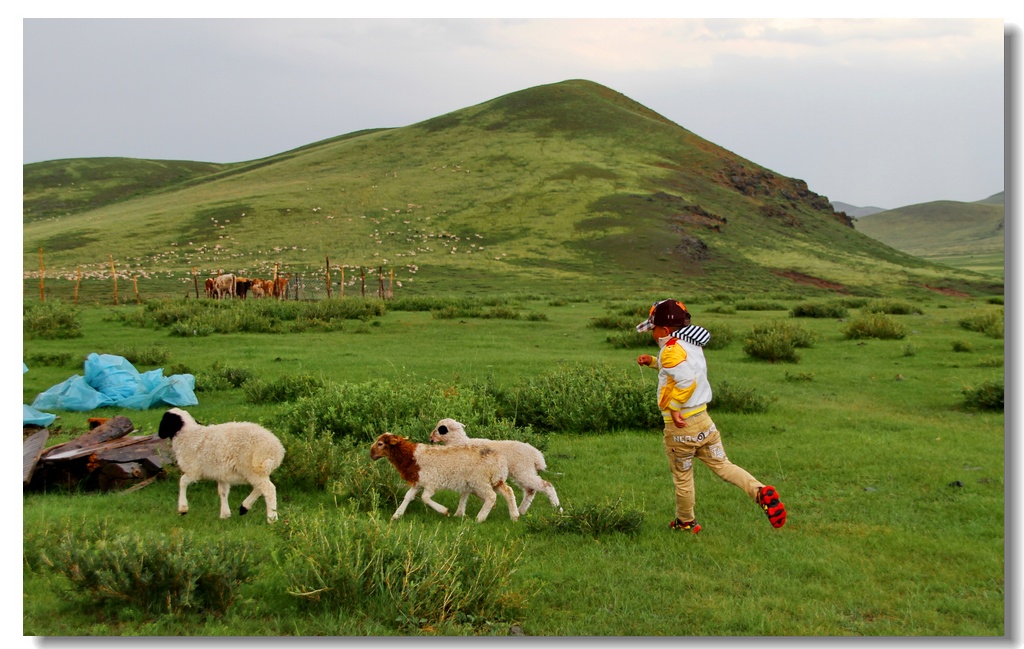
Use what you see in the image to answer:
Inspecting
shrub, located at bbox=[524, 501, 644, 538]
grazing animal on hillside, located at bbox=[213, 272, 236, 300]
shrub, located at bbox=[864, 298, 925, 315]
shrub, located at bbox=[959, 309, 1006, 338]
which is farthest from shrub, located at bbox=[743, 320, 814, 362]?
grazing animal on hillside, located at bbox=[213, 272, 236, 300]

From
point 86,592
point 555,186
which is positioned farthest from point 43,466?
point 555,186

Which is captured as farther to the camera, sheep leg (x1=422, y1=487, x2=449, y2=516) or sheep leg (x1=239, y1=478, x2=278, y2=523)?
sheep leg (x1=422, y1=487, x2=449, y2=516)

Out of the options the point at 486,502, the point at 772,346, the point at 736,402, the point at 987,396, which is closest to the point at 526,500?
the point at 486,502

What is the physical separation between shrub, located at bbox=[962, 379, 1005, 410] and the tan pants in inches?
338

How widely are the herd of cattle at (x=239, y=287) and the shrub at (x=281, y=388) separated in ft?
86.4

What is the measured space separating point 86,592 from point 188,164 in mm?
169590

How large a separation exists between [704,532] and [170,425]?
205 inches

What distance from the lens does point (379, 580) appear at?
5359mm

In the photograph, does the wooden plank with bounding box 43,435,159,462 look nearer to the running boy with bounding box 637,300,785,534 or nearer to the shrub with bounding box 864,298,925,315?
the running boy with bounding box 637,300,785,534

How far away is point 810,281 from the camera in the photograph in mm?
65375

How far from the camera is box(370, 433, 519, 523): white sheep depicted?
730cm

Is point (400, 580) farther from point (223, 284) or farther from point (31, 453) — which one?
point (223, 284)

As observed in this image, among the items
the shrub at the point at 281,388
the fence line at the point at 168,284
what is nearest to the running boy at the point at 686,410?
the shrub at the point at 281,388

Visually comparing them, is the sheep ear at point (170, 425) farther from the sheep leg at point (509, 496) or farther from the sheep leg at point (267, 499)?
the sheep leg at point (509, 496)
